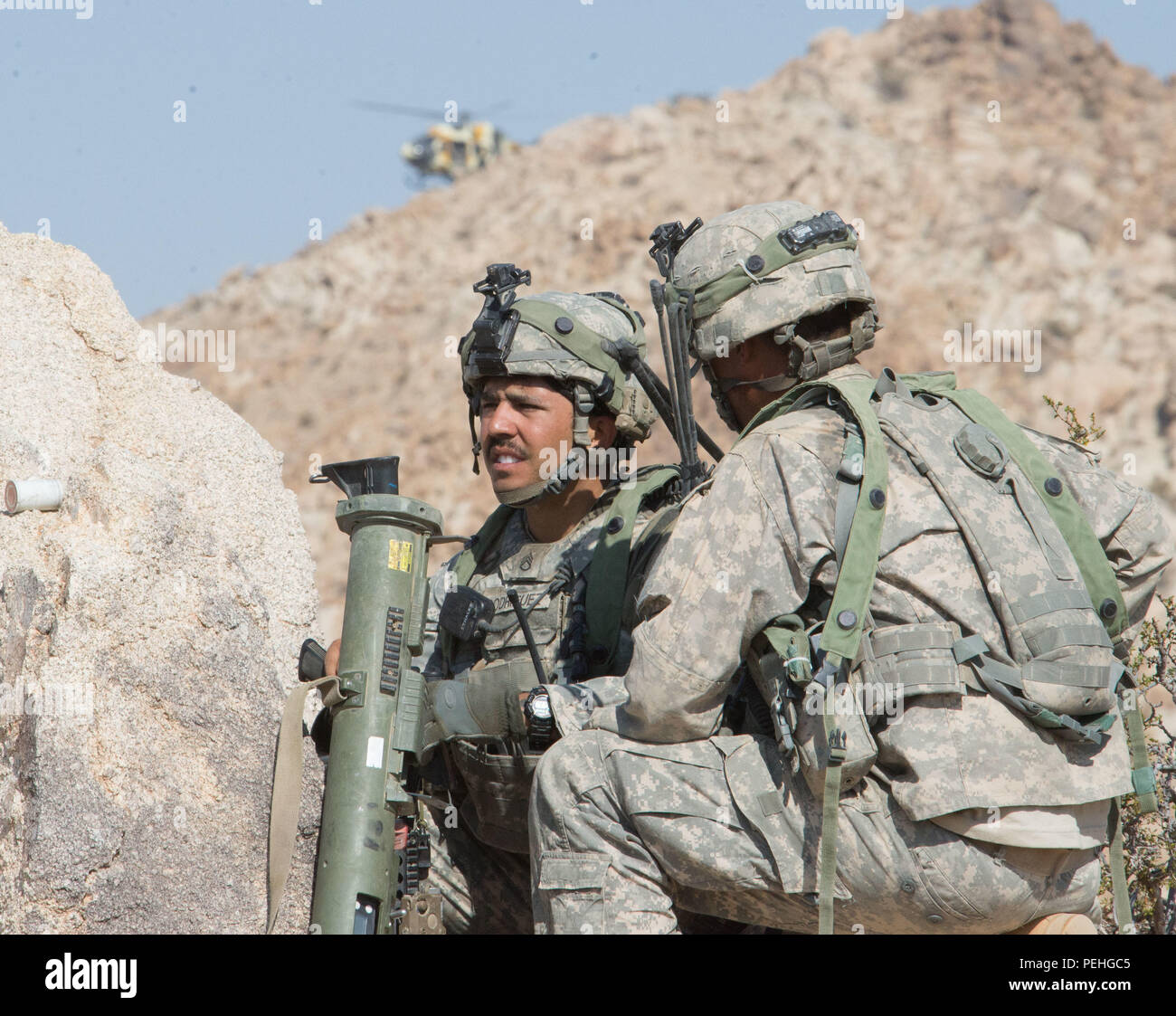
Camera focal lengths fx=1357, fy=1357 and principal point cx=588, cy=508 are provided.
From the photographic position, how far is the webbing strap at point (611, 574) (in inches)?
177

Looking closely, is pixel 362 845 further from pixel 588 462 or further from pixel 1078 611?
pixel 1078 611

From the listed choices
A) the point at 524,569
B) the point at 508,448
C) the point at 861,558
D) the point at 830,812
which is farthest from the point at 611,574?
the point at 830,812

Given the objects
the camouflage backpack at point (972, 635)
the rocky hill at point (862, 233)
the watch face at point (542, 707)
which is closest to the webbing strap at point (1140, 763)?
the camouflage backpack at point (972, 635)

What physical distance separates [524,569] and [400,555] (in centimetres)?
72

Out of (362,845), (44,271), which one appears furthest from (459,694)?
(44,271)

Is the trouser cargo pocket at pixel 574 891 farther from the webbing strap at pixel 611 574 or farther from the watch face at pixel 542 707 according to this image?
the webbing strap at pixel 611 574

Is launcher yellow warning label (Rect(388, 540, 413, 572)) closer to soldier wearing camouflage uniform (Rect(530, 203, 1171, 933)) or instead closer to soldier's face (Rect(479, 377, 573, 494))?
soldier's face (Rect(479, 377, 573, 494))

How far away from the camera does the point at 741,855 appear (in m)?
3.44

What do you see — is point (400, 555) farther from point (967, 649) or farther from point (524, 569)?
point (967, 649)

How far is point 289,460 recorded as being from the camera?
24875 mm

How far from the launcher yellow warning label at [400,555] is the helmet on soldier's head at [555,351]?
0.62 m

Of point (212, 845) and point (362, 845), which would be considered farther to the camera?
point (212, 845)

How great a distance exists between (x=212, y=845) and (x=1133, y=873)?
3334 millimetres
